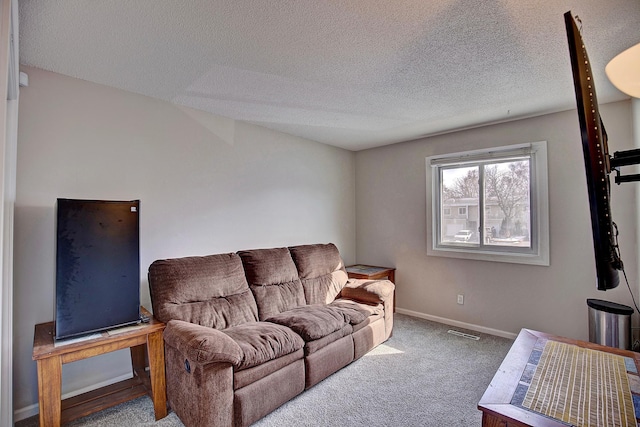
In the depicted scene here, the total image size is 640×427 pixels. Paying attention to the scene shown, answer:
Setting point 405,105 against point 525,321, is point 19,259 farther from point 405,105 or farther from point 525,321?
point 525,321

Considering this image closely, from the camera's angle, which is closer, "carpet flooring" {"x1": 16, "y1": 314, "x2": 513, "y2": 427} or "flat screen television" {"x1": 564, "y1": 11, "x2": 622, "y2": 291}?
"flat screen television" {"x1": 564, "y1": 11, "x2": 622, "y2": 291}

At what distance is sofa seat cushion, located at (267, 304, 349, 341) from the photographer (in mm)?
2506

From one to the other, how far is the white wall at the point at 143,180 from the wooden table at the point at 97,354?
19cm

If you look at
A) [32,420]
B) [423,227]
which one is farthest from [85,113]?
[423,227]

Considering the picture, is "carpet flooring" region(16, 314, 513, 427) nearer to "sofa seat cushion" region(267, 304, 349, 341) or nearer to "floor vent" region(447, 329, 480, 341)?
"floor vent" region(447, 329, 480, 341)

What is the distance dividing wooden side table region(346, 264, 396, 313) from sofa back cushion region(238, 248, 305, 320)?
1.01 meters

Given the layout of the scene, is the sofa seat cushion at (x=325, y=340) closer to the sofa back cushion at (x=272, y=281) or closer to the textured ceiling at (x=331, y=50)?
the sofa back cushion at (x=272, y=281)

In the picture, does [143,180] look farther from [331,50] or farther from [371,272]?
[371,272]

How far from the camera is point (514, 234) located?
11.6ft

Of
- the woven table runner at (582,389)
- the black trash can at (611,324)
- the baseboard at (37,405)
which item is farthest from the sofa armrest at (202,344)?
the black trash can at (611,324)

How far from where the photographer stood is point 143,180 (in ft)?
8.93

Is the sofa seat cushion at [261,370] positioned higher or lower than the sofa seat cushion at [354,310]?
lower

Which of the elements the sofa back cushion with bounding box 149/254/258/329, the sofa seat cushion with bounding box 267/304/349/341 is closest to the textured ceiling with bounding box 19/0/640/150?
the sofa back cushion with bounding box 149/254/258/329

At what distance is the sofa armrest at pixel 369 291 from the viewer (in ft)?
10.9
